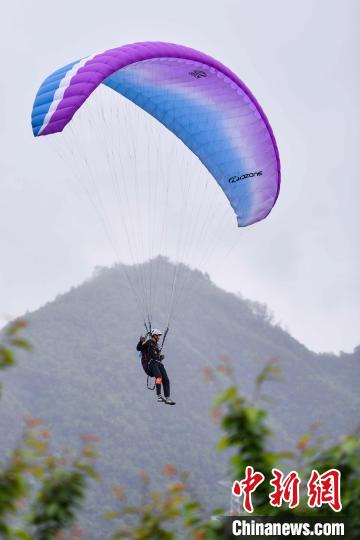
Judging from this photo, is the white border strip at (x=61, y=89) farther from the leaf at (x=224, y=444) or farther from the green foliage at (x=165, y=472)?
the leaf at (x=224, y=444)

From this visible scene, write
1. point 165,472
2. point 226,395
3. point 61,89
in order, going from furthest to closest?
point 61,89 → point 165,472 → point 226,395

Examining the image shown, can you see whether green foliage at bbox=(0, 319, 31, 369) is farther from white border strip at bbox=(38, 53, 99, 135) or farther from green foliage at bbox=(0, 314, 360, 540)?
white border strip at bbox=(38, 53, 99, 135)

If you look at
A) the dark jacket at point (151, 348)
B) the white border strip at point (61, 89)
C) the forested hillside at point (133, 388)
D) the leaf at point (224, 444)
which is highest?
the forested hillside at point (133, 388)

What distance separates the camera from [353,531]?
Result: 18.9ft

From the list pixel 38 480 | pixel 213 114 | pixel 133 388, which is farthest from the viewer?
pixel 133 388

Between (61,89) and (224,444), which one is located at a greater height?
(61,89)

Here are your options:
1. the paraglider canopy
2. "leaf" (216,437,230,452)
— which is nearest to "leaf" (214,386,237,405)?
"leaf" (216,437,230,452)

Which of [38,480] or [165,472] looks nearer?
[38,480]

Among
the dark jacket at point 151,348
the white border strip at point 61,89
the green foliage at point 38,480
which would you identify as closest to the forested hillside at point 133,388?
the dark jacket at point 151,348

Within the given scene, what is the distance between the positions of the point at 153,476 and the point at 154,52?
115 metres

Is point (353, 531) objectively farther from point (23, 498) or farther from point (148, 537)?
point (23, 498)

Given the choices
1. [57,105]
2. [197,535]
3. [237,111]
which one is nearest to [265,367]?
[197,535]

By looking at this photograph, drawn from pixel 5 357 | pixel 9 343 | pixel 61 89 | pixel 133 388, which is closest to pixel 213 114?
pixel 61 89

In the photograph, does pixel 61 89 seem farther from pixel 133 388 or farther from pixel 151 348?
pixel 133 388
